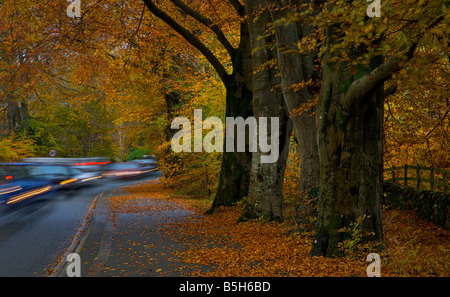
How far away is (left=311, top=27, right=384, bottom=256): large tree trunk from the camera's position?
8055 millimetres

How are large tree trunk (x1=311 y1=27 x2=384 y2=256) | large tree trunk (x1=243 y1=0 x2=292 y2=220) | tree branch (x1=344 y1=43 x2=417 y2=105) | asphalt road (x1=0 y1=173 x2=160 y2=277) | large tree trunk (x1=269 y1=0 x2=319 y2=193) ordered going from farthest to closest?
large tree trunk (x1=243 y1=0 x2=292 y2=220) → large tree trunk (x1=269 y1=0 x2=319 y2=193) → asphalt road (x1=0 y1=173 x2=160 y2=277) → large tree trunk (x1=311 y1=27 x2=384 y2=256) → tree branch (x1=344 y1=43 x2=417 y2=105)

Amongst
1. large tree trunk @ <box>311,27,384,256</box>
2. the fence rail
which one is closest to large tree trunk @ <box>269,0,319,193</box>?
large tree trunk @ <box>311,27,384,256</box>

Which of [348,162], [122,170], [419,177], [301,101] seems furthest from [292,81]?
[122,170]

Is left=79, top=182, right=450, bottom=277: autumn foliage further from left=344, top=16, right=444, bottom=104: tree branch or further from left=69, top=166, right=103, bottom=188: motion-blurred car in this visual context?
left=69, top=166, right=103, bottom=188: motion-blurred car

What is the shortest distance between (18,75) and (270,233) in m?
18.8

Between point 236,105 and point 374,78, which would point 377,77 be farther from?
point 236,105

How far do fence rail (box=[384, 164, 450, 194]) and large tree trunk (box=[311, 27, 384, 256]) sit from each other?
24.0 ft

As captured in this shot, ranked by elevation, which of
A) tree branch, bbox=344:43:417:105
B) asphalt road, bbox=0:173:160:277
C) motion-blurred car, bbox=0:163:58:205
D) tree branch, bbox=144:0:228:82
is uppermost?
tree branch, bbox=144:0:228:82

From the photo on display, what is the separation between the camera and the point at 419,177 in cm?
1628

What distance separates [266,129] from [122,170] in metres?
35.1

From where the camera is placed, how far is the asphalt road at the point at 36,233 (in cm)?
862

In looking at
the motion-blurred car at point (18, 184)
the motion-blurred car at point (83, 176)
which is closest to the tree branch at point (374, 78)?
the motion-blurred car at point (18, 184)

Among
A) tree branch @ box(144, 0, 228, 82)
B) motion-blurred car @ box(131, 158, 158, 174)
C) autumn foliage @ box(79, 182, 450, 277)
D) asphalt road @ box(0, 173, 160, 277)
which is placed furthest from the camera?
motion-blurred car @ box(131, 158, 158, 174)

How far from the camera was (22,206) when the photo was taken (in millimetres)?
18781
